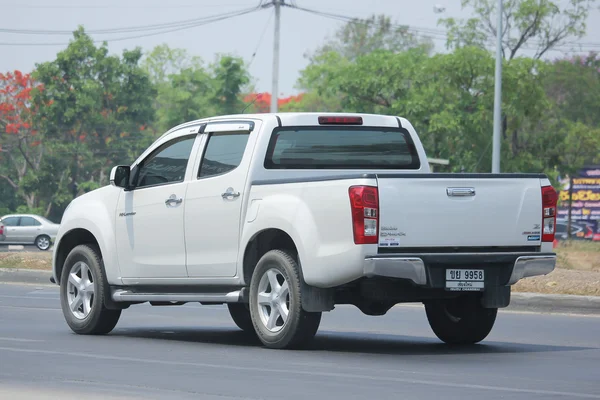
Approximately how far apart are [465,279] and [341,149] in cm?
203

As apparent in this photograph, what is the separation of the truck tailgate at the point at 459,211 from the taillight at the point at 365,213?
6cm

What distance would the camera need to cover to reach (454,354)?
420 inches

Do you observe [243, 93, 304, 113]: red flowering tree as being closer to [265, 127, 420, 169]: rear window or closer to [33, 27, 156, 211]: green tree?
[33, 27, 156, 211]: green tree

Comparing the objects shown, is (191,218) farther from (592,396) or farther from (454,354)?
(592,396)

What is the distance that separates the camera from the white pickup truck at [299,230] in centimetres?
1006

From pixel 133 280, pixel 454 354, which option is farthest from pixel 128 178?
pixel 454 354

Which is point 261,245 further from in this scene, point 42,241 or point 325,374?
point 42,241

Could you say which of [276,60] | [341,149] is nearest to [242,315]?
[341,149]

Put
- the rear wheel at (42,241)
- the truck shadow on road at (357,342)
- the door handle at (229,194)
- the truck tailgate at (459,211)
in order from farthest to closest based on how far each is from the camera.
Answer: the rear wheel at (42,241)
the door handle at (229,194)
the truck shadow on road at (357,342)
the truck tailgate at (459,211)

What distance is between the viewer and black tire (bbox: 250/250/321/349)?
10406 millimetres

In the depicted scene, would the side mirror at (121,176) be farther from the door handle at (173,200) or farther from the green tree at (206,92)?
the green tree at (206,92)

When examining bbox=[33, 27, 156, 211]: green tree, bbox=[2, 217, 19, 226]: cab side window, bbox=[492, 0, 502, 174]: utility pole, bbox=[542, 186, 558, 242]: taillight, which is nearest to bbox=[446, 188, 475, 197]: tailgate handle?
bbox=[542, 186, 558, 242]: taillight

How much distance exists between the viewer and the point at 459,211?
33.7 feet

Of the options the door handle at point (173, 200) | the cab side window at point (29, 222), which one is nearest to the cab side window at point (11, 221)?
the cab side window at point (29, 222)
